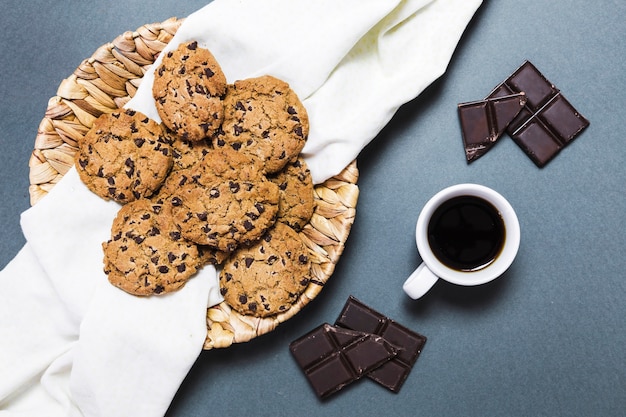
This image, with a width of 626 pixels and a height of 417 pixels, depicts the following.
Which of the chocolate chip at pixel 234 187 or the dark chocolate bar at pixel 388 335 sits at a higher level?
the chocolate chip at pixel 234 187

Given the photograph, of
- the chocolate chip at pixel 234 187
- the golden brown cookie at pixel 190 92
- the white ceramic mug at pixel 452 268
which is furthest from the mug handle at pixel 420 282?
the golden brown cookie at pixel 190 92

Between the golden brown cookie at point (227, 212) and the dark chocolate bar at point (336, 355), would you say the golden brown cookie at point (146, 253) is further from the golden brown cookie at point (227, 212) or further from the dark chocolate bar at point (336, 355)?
the dark chocolate bar at point (336, 355)

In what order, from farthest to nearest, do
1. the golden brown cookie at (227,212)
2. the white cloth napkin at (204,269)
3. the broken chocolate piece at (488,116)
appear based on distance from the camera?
1. the broken chocolate piece at (488,116)
2. the white cloth napkin at (204,269)
3. the golden brown cookie at (227,212)

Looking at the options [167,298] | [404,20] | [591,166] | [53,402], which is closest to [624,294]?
[591,166]

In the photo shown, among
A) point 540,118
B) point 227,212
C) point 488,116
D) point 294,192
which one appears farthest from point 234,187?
point 540,118

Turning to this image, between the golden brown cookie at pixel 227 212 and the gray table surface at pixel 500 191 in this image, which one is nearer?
the golden brown cookie at pixel 227 212

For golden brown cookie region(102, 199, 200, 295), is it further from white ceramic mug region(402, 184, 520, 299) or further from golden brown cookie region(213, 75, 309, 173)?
white ceramic mug region(402, 184, 520, 299)
